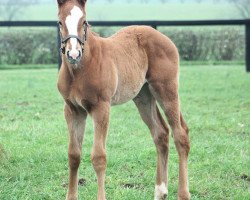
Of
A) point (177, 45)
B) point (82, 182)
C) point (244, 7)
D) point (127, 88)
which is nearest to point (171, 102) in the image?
point (127, 88)

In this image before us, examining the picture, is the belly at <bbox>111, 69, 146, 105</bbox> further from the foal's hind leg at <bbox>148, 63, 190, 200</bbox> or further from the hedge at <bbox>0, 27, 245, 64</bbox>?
the hedge at <bbox>0, 27, 245, 64</bbox>

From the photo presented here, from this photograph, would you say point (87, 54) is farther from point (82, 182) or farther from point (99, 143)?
point (82, 182)

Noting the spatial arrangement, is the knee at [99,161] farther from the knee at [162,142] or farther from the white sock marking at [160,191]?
the knee at [162,142]

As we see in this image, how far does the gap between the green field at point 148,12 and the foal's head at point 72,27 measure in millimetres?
30383

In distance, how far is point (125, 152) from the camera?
733 cm

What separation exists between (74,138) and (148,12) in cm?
3678

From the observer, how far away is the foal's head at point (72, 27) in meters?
4.51

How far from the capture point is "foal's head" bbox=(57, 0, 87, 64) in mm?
4512

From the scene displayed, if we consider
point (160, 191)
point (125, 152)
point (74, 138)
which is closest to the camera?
point (74, 138)

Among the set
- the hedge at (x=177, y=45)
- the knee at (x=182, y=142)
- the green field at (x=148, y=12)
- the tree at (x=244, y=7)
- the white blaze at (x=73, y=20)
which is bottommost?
the knee at (x=182, y=142)

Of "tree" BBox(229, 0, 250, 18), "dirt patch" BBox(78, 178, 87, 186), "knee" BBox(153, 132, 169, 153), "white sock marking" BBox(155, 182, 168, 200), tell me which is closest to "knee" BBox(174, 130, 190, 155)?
"knee" BBox(153, 132, 169, 153)

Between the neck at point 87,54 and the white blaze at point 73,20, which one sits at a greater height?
the white blaze at point 73,20

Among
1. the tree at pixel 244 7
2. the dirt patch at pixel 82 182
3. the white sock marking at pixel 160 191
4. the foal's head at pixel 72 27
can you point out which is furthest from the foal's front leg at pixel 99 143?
the tree at pixel 244 7

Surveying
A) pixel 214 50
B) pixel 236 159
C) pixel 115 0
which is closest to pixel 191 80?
pixel 214 50
